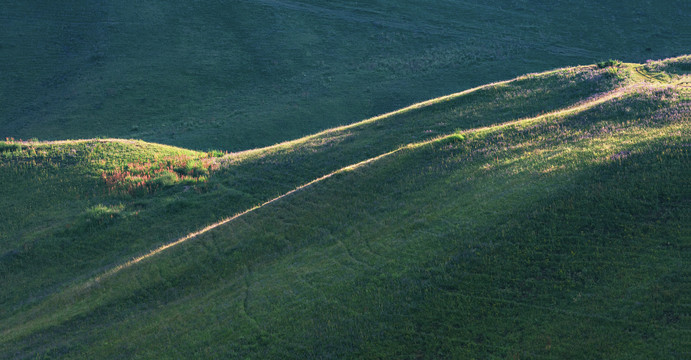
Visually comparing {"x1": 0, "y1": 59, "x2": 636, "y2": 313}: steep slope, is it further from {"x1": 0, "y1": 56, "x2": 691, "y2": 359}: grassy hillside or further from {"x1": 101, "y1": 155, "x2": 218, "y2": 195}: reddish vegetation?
{"x1": 101, "y1": 155, "x2": 218, "y2": 195}: reddish vegetation

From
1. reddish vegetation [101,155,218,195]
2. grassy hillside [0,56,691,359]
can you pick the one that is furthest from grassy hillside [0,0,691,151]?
grassy hillside [0,56,691,359]

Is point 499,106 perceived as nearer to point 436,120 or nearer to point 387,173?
point 436,120

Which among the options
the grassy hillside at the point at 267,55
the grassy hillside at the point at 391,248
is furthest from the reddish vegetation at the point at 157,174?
the grassy hillside at the point at 267,55

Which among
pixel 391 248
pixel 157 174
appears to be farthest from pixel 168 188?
pixel 391 248

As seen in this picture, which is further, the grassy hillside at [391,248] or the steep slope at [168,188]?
the steep slope at [168,188]

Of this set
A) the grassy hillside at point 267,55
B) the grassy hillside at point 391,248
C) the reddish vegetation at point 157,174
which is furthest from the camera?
the grassy hillside at point 267,55

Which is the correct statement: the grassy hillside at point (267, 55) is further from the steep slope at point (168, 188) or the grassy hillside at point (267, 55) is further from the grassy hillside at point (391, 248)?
the grassy hillside at point (391, 248)

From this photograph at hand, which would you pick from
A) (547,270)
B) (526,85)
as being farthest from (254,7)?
(547,270)
